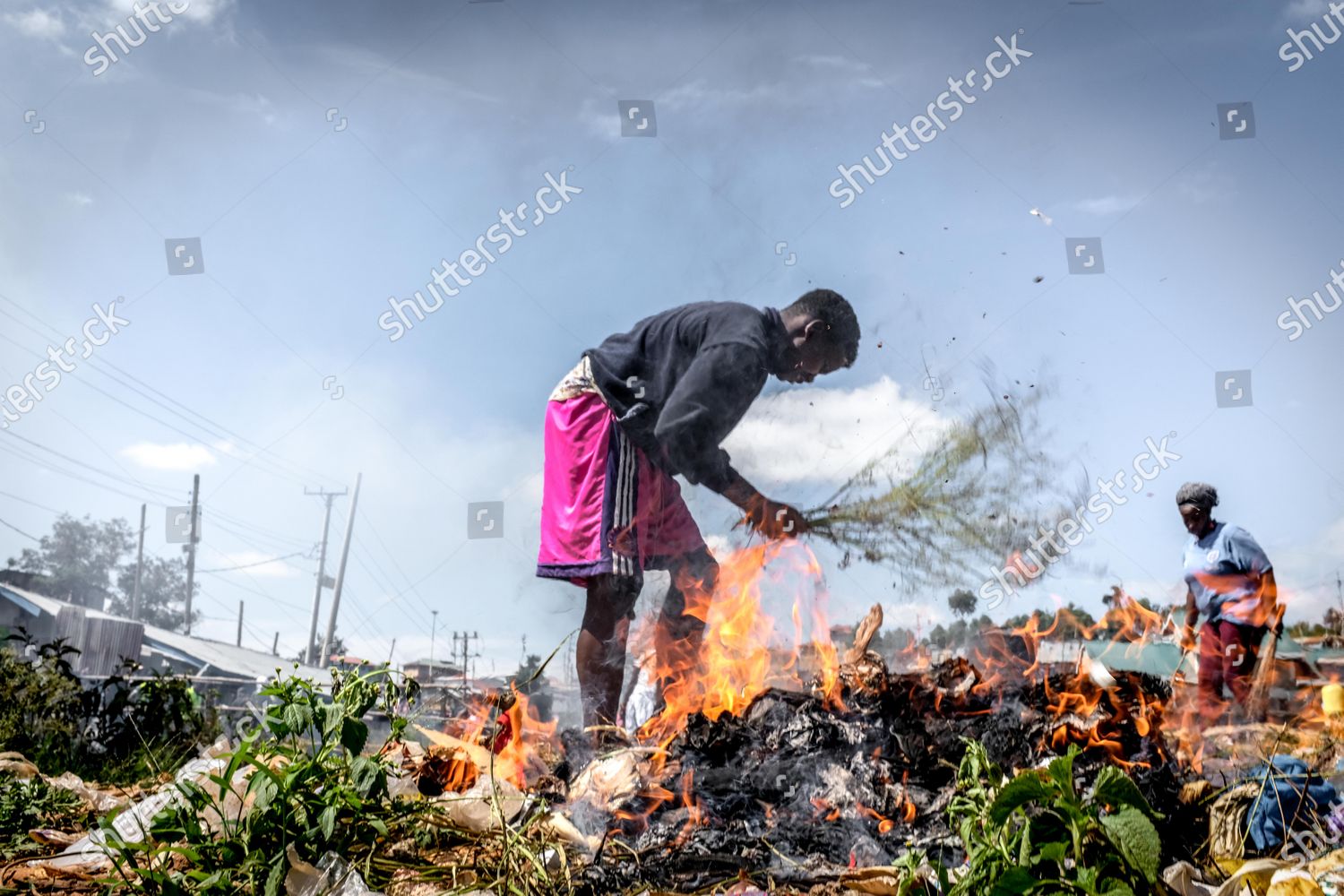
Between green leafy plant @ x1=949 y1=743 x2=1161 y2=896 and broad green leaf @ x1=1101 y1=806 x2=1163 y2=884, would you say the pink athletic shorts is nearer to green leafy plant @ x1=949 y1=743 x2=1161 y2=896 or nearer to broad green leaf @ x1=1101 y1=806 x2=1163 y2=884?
green leafy plant @ x1=949 y1=743 x2=1161 y2=896

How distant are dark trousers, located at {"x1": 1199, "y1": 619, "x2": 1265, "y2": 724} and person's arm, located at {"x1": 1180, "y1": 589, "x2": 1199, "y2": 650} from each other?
13cm

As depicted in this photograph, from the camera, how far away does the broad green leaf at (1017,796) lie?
71.6 inches

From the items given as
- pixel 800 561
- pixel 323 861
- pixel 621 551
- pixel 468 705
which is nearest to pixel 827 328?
pixel 800 561

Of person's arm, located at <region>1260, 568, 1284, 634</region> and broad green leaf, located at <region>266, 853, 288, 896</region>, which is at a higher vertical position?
person's arm, located at <region>1260, 568, 1284, 634</region>

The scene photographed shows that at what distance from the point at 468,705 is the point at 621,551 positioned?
1.13 m

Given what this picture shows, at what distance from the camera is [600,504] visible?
4129 millimetres

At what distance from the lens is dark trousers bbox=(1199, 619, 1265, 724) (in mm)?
5383

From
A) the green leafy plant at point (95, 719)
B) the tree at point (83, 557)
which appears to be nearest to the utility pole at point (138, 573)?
the tree at point (83, 557)

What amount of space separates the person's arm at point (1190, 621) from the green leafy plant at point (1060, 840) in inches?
179

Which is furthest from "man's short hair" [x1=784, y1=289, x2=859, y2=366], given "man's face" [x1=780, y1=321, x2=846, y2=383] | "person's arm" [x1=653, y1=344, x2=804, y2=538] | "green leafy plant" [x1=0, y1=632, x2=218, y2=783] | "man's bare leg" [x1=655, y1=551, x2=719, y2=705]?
"green leafy plant" [x1=0, y1=632, x2=218, y2=783]

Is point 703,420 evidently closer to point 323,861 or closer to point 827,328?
point 827,328

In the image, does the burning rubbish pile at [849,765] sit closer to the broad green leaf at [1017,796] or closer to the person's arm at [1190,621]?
the broad green leaf at [1017,796]

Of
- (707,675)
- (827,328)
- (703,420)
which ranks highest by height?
(827,328)

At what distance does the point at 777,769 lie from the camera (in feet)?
8.98
